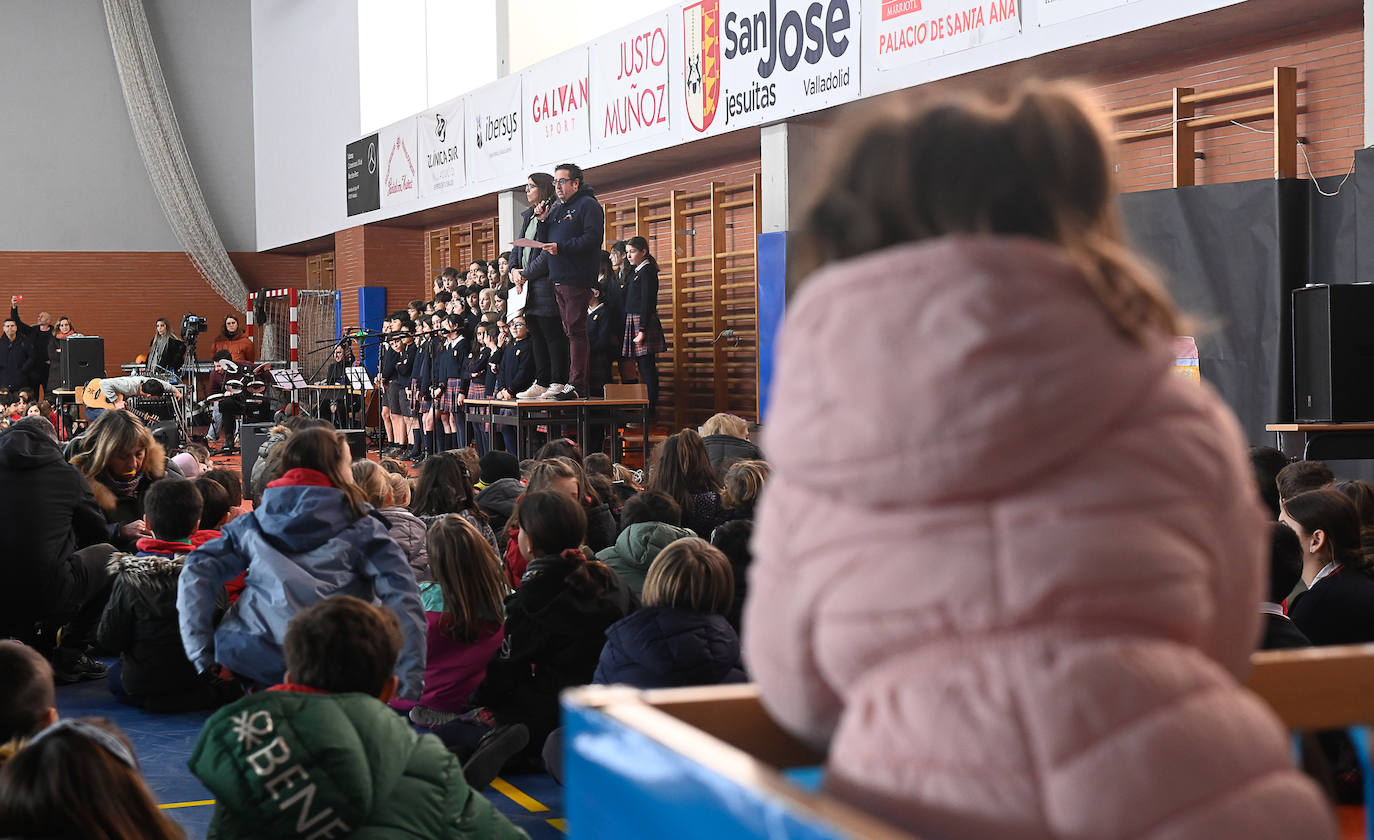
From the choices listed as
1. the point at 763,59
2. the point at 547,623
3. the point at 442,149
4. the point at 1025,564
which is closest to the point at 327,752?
the point at 547,623

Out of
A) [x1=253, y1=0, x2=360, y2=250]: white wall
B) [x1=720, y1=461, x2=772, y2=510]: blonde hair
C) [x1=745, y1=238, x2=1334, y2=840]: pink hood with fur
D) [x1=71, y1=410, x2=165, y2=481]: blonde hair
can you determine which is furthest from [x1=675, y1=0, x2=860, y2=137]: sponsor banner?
[x1=253, y1=0, x2=360, y2=250]: white wall

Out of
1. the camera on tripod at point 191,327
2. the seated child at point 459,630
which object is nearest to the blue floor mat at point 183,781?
the seated child at point 459,630

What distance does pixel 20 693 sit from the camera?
2.55 m

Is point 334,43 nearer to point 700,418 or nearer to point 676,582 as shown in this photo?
point 700,418

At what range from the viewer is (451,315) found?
43.2 feet

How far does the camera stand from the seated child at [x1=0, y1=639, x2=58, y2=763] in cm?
255

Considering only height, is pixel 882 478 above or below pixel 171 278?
below

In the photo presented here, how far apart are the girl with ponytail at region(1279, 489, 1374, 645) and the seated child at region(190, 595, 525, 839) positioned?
7.46ft

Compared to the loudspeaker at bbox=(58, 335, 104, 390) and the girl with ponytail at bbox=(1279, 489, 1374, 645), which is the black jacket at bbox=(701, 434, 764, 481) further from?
the loudspeaker at bbox=(58, 335, 104, 390)

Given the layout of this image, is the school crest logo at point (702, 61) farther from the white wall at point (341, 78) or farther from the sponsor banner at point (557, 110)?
the sponsor banner at point (557, 110)

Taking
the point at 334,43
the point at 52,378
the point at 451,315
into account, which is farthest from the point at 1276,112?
the point at 52,378

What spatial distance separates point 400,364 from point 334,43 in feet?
22.4

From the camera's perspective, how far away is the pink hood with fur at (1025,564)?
0.91 m

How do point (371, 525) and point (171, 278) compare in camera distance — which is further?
Answer: point (171, 278)
